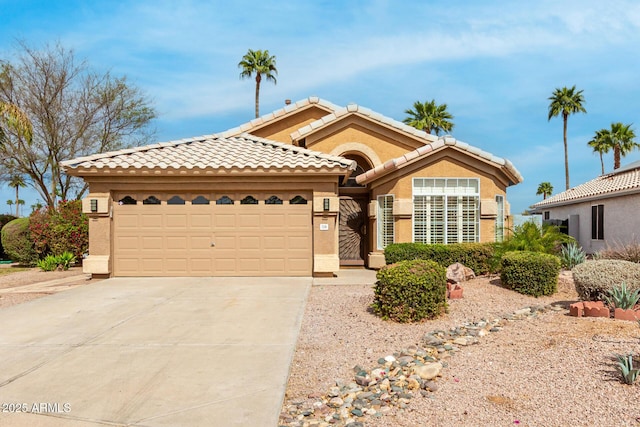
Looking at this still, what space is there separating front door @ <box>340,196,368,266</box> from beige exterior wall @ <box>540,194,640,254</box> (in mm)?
10235

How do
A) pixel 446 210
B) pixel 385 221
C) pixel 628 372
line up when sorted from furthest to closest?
pixel 385 221
pixel 446 210
pixel 628 372

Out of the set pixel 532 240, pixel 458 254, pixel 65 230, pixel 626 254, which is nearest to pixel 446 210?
pixel 458 254

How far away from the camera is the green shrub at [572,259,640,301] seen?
26.1 feet

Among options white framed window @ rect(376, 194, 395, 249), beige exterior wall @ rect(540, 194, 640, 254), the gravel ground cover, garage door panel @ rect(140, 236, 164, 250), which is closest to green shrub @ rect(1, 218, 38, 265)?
garage door panel @ rect(140, 236, 164, 250)

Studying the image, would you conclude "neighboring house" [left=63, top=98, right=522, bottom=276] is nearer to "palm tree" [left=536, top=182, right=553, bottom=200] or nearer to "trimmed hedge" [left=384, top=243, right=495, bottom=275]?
"trimmed hedge" [left=384, top=243, right=495, bottom=275]

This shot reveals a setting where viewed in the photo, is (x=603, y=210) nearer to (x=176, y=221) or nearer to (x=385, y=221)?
(x=385, y=221)

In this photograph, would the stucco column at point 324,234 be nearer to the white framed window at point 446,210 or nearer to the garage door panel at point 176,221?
the white framed window at point 446,210

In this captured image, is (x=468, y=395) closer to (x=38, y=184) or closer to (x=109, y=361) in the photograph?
(x=109, y=361)

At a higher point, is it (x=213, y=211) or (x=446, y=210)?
(x=446, y=210)

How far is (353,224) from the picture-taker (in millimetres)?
16641

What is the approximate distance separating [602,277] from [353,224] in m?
9.44

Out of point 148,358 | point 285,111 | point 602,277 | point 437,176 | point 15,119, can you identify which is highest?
point 285,111

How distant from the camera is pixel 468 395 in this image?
4598mm

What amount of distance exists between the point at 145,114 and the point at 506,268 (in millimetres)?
25812
